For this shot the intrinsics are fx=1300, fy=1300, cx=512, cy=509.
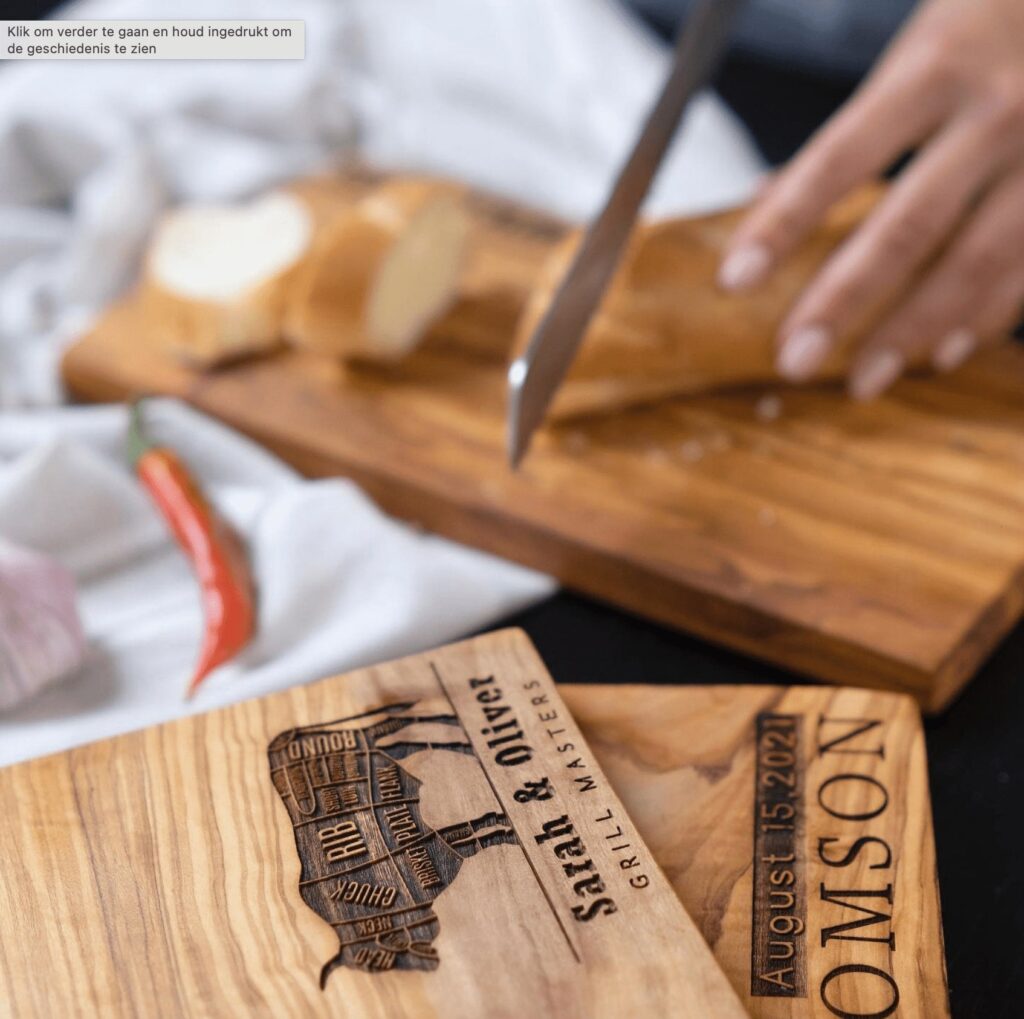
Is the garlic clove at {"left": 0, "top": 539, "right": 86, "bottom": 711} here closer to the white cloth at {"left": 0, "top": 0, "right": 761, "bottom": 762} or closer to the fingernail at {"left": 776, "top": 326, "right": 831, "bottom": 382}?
the white cloth at {"left": 0, "top": 0, "right": 761, "bottom": 762}

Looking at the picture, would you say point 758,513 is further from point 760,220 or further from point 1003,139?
point 1003,139

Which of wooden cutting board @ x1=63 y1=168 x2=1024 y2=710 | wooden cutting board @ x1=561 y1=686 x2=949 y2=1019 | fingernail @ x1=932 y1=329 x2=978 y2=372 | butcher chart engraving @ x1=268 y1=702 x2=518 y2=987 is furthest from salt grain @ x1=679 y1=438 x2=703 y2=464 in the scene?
butcher chart engraving @ x1=268 y1=702 x2=518 y2=987

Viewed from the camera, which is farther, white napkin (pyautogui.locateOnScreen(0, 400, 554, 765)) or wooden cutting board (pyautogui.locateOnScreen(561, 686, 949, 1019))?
white napkin (pyautogui.locateOnScreen(0, 400, 554, 765))

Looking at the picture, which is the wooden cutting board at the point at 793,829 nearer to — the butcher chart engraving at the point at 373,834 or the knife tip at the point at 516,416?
the butcher chart engraving at the point at 373,834

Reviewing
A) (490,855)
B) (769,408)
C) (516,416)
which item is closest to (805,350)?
(769,408)

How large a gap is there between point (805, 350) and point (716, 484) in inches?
7.1

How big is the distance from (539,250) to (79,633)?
2.77ft

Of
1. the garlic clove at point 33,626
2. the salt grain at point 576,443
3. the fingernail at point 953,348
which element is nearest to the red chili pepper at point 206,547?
the garlic clove at point 33,626

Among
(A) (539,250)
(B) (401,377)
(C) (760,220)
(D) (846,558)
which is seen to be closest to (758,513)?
(D) (846,558)

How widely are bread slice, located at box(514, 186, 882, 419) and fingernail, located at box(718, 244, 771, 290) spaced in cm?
3

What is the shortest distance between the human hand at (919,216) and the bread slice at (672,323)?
25 millimetres

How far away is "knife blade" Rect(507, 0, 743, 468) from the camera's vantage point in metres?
1.17

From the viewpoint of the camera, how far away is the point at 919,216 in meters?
1.37

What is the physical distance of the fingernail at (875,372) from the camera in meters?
1.38
